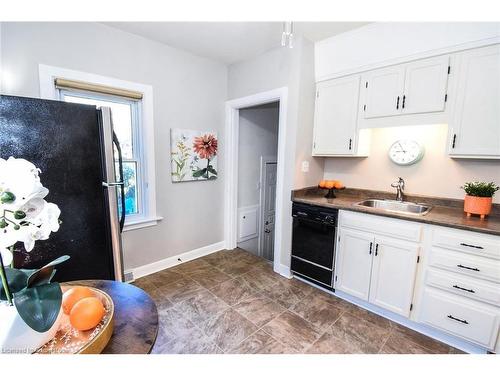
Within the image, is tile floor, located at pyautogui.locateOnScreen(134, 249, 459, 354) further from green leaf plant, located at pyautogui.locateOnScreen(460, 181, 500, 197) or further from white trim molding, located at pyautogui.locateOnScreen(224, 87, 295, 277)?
green leaf plant, located at pyautogui.locateOnScreen(460, 181, 500, 197)

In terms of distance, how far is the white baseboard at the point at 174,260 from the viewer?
2539mm

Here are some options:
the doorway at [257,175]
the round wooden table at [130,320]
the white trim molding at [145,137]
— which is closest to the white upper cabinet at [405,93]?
the doorway at [257,175]

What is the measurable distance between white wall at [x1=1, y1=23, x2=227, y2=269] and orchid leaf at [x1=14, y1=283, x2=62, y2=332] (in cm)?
190

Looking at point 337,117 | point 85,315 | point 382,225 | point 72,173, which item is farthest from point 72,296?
point 337,117

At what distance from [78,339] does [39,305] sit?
164 mm

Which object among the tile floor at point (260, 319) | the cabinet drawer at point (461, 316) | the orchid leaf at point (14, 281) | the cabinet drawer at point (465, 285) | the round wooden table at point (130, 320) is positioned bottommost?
the tile floor at point (260, 319)

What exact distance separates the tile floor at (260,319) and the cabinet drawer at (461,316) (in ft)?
0.56

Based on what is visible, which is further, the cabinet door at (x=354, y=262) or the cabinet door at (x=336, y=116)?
the cabinet door at (x=336, y=116)

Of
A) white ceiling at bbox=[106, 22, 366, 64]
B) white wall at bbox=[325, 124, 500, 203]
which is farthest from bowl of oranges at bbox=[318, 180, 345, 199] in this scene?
white ceiling at bbox=[106, 22, 366, 64]

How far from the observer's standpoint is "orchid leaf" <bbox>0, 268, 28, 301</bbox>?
0.63 meters

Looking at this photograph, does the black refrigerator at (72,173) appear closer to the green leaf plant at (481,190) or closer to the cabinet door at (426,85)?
the cabinet door at (426,85)
